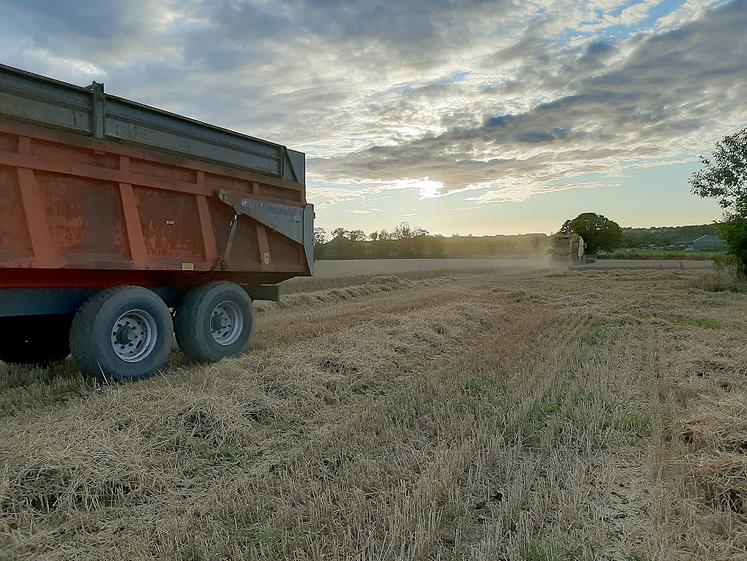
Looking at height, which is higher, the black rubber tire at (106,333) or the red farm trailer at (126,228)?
the red farm trailer at (126,228)

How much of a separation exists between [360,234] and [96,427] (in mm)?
63985

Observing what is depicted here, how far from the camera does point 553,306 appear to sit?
1398 cm

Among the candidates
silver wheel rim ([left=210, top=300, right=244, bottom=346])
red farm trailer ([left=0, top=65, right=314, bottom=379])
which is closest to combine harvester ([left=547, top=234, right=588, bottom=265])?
red farm trailer ([left=0, top=65, right=314, bottom=379])

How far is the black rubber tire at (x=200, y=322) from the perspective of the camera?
6.83m

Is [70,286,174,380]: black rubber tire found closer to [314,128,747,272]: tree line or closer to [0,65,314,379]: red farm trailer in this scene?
[0,65,314,379]: red farm trailer

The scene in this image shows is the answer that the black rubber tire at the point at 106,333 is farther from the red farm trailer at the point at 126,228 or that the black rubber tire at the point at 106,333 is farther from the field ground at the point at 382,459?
the field ground at the point at 382,459

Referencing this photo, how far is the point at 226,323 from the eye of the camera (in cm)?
747

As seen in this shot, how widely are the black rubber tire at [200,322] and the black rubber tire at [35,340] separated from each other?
1336 millimetres

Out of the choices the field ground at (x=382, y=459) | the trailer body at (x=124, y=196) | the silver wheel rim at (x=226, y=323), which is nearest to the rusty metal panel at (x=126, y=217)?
the trailer body at (x=124, y=196)

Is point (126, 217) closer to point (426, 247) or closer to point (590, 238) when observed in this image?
point (426, 247)

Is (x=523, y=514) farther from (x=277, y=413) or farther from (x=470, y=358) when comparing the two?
(x=470, y=358)

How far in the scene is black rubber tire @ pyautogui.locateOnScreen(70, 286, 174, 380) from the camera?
5.54 metres

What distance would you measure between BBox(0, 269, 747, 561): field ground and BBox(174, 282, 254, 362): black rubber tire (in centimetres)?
28

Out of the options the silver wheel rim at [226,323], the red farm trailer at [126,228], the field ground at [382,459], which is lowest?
the field ground at [382,459]
